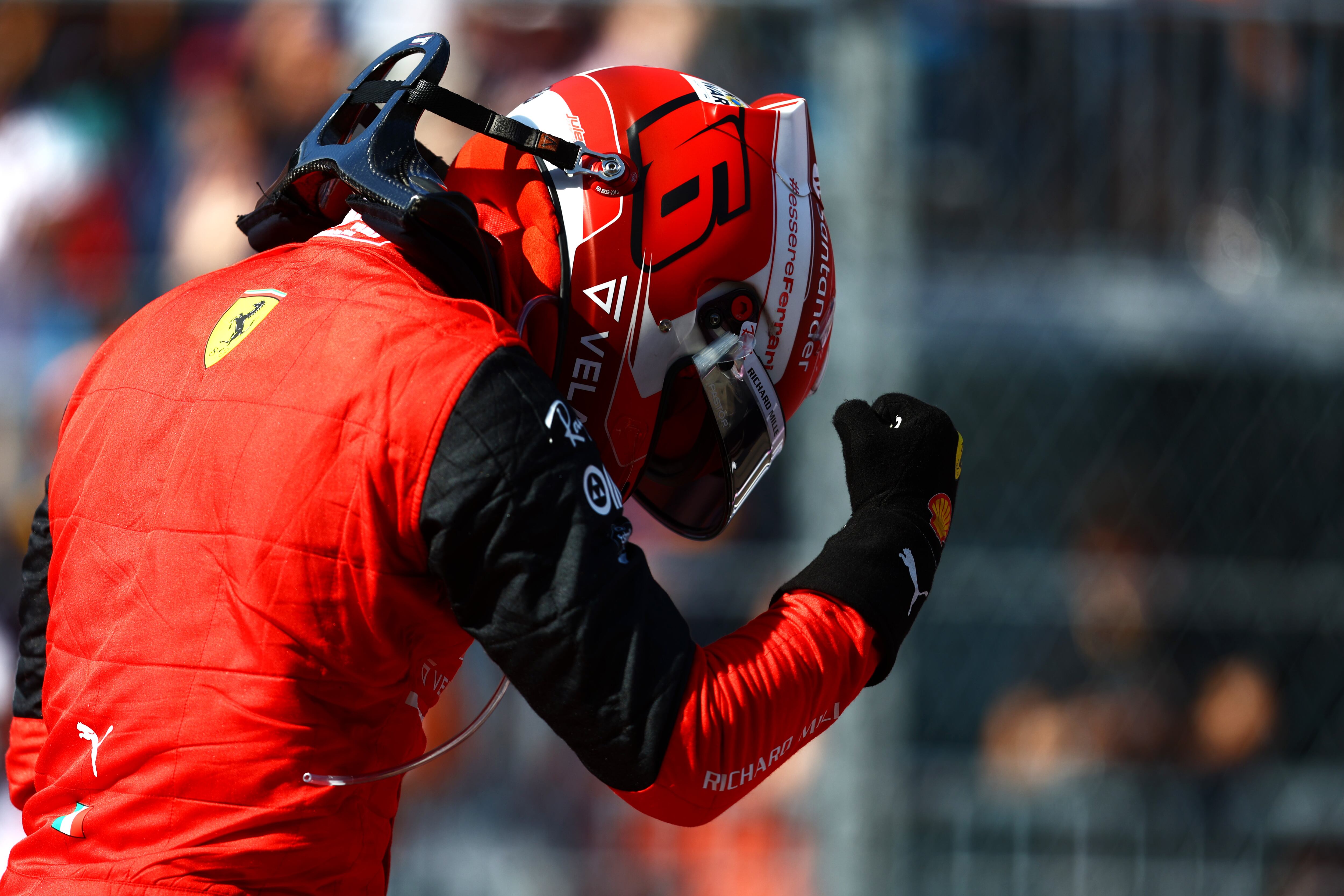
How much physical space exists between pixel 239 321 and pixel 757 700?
645mm

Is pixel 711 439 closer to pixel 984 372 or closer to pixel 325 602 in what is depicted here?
pixel 325 602

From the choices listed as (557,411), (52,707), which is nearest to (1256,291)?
(557,411)

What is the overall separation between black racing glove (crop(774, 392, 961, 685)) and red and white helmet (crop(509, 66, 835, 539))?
19cm

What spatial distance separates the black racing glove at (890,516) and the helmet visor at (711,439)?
0.50 ft

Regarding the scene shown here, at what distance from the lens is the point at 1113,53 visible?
3.62 metres

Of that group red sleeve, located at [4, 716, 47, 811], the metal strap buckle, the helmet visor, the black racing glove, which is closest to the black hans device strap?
the metal strap buckle

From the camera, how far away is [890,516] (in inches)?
56.7

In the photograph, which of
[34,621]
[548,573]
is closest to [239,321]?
[548,573]

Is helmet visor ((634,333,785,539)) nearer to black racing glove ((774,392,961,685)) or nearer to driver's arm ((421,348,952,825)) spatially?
black racing glove ((774,392,961,685))

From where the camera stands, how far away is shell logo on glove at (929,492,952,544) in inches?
57.9

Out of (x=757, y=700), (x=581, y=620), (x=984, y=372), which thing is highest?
(x=581, y=620)

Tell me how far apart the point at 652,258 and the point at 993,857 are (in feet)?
7.83

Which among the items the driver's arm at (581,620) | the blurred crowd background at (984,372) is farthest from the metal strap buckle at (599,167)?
the blurred crowd background at (984,372)

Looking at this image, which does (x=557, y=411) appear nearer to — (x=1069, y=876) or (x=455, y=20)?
(x=455, y=20)
